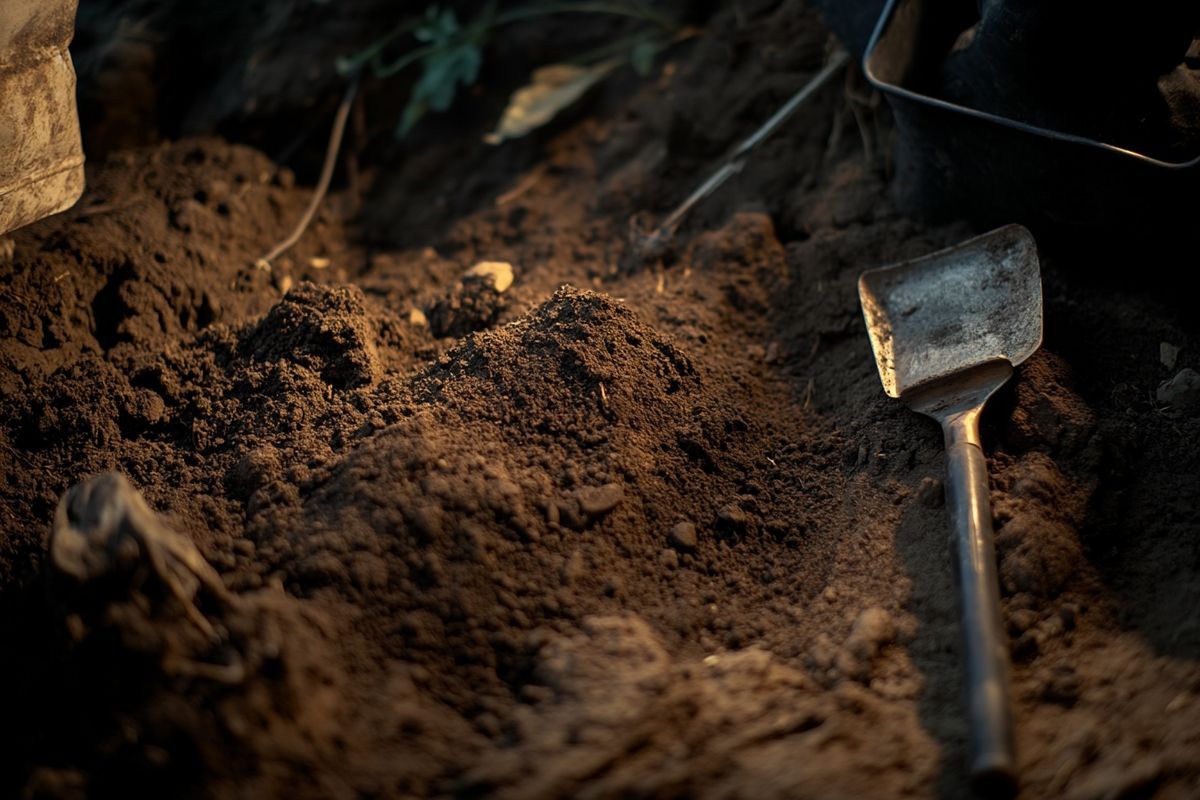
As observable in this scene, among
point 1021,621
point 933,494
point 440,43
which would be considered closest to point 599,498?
point 933,494

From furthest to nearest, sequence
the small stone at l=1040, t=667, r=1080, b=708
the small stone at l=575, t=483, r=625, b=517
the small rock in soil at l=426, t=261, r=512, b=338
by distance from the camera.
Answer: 1. the small rock in soil at l=426, t=261, r=512, b=338
2. the small stone at l=575, t=483, r=625, b=517
3. the small stone at l=1040, t=667, r=1080, b=708

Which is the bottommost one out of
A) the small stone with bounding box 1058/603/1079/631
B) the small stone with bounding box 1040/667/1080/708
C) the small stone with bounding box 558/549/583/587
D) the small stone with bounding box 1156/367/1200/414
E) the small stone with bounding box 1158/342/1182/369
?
the small stone with bounding box 558/549/583/587

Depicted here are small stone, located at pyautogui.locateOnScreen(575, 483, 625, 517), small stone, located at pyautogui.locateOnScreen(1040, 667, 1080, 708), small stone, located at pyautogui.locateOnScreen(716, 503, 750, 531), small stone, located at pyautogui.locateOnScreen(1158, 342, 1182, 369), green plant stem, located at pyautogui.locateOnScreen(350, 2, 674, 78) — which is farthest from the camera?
green plant stem, located at pyautogui.locateOnScreen(350, 2, 674, 78)

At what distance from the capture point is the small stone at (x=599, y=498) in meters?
1.59

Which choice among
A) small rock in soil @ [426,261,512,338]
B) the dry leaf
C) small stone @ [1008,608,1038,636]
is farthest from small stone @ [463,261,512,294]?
small stone @ [1008,608,1038,636]

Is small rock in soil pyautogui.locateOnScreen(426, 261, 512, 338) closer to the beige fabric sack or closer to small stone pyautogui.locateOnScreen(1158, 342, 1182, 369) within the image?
the beige fabric sack

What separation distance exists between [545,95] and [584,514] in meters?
1.65

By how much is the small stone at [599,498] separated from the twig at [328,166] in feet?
4.74

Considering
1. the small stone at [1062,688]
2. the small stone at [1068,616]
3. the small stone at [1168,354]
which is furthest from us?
the small stone at [1168,354]

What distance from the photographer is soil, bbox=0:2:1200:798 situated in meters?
1.25

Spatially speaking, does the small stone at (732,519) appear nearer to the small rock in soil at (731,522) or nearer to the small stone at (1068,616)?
the small rock in soil at (731,522)

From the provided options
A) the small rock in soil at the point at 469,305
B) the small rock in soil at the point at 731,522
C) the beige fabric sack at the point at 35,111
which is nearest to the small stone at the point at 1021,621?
the small rock in soil at the point at 731,522

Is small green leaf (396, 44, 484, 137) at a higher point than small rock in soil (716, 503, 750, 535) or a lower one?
higher

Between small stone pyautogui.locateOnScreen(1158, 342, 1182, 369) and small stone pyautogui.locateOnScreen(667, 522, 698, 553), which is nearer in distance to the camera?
small stone pyautogui.locateOnScreen(667, 522, 698, 553)
